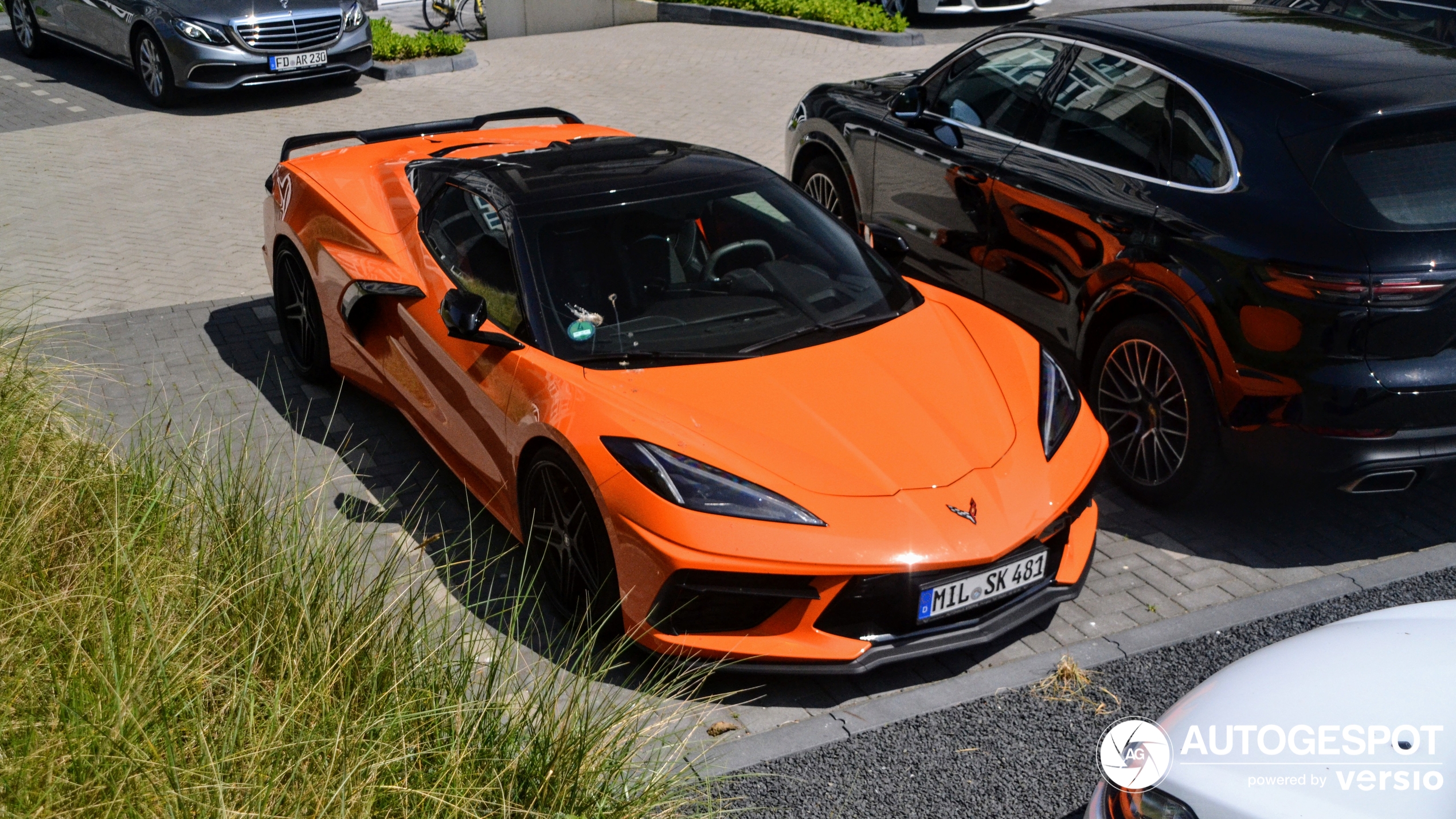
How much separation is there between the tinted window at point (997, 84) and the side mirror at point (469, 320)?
292cm

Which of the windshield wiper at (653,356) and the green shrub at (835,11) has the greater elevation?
the windshield wiper at (653,356)

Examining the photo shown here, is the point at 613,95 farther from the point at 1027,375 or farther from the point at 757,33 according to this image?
the point at 1027,375

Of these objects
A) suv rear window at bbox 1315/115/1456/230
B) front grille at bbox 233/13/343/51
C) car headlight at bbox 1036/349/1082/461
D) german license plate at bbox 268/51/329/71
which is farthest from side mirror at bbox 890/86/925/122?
front grille at bbox 233/13/343/51

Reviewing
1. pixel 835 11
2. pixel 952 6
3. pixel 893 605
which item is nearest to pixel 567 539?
pixel 893 605

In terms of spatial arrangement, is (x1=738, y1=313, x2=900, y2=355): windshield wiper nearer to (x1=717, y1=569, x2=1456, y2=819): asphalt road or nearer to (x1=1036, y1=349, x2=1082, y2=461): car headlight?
(x1=1036, y1=349, x2=1082, y2=461): car headlight

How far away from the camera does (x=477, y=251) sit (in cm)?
538

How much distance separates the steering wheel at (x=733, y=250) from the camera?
5.23m

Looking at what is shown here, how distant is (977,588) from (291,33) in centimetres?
1131

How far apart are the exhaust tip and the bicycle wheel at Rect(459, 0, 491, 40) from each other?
49.5 ft

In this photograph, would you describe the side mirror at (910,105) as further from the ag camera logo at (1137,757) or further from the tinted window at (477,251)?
the ag camera logo at (1137,757)

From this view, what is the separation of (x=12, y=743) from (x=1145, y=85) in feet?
16.2

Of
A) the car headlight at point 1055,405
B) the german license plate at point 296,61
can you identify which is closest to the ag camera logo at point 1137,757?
the car headlight at point 1055,405

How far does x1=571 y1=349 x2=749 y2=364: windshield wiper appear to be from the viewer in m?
4.77

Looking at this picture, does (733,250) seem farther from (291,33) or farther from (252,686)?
(291,33)
